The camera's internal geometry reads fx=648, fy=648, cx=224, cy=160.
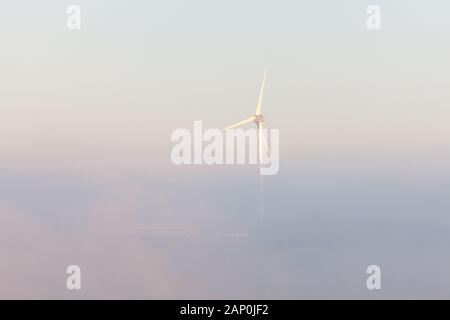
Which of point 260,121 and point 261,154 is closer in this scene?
point 261,154

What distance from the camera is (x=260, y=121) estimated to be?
66.3ft

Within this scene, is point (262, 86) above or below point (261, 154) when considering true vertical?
above
